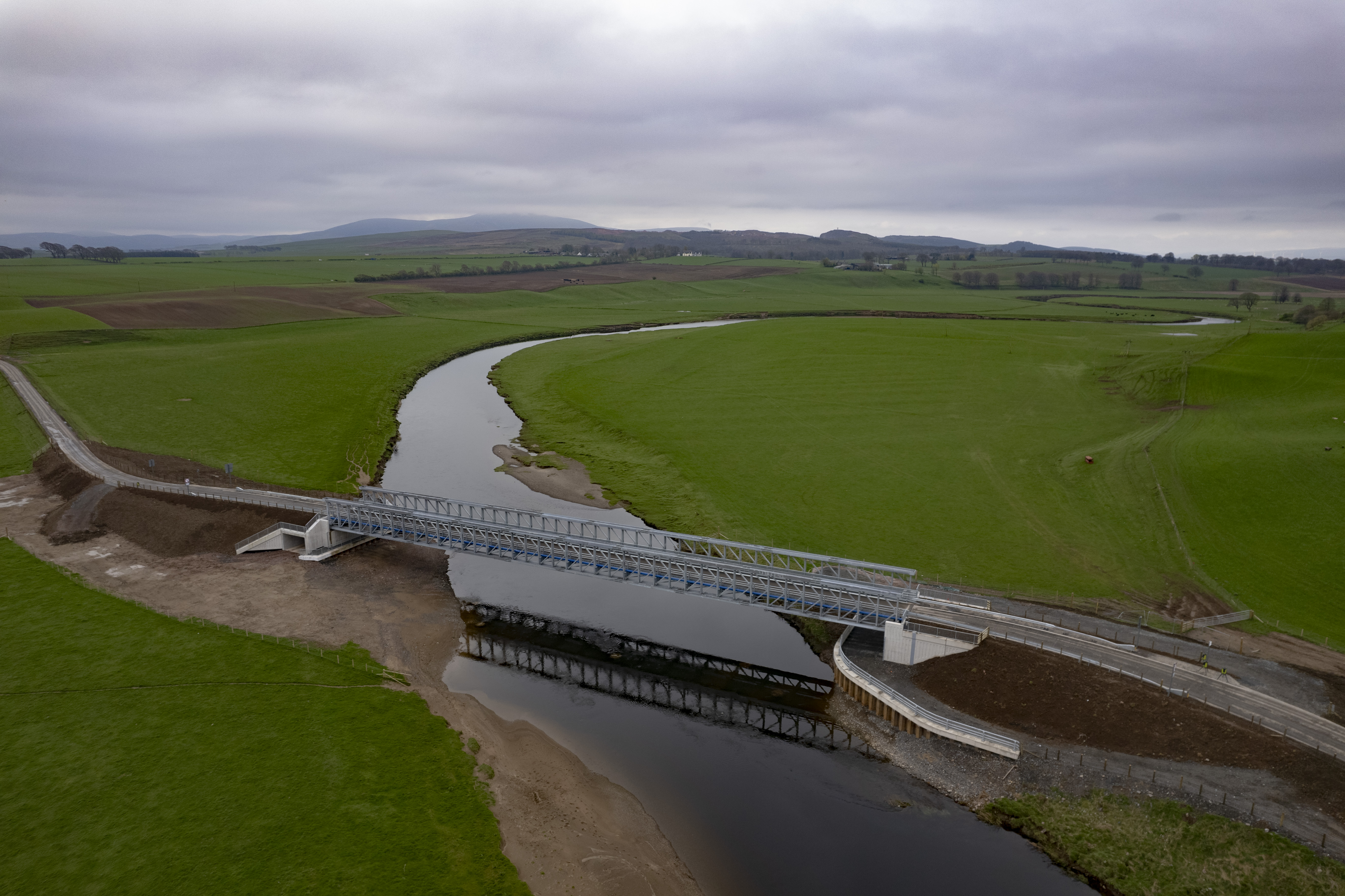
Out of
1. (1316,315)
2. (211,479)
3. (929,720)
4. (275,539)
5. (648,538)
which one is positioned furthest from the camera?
(1316,315)

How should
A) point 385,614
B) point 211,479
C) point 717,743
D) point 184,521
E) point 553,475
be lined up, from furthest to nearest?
point 553,475, point 211,479, point 184,521, point 385,614, point 717,743

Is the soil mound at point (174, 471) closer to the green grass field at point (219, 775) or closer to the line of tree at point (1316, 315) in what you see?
the green grass field at point (219, 775)

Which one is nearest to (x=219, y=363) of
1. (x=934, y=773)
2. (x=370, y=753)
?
(x=370, y=753)

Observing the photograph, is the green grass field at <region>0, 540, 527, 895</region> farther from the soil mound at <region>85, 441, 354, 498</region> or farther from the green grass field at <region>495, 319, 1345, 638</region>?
the green grass field at <region>495, 319, 1345, 638</region>

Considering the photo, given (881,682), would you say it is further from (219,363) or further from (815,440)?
(219,363)

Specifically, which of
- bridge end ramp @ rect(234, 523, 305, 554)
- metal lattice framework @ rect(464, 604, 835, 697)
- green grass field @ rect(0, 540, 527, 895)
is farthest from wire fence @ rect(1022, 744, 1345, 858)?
bridge end ramp @ rect(234, 523, 305, 554)

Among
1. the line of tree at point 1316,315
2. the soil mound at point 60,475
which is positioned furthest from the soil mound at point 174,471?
the line of tree at point 1316,315

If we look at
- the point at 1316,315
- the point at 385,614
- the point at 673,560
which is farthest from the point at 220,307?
the point at 1316,315

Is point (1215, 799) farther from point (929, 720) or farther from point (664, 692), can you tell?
point (664, 692)
